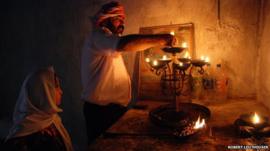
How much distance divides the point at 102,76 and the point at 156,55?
2.64ft

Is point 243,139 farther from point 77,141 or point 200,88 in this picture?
point 77,141

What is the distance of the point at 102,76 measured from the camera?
2.48m

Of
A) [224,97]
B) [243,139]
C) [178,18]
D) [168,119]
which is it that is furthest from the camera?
[178,18]

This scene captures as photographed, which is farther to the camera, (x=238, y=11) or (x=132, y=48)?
(x=238, y=11)

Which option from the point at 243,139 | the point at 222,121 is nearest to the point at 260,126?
the point at 243,139

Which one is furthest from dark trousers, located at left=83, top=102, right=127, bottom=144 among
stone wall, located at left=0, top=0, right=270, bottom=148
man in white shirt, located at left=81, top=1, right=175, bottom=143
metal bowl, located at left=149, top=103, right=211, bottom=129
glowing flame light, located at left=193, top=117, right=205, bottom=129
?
glowing flame light, located at left=193, top=117, right=205, bottom=129

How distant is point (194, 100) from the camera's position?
105 inches

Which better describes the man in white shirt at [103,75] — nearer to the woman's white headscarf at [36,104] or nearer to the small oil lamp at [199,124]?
the woman's white headscarf at [36,104]

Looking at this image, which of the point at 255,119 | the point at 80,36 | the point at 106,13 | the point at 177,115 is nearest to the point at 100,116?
the point at 177,115

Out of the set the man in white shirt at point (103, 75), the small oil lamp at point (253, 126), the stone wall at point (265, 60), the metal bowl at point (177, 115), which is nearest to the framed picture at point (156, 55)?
the man in white shirt at point (103, 75)

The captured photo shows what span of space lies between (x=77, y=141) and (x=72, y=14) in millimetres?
2212

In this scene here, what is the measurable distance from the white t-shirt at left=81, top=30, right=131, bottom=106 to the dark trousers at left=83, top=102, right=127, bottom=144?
0.25 feet

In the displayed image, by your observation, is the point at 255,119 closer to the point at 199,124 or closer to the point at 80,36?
the point at 199,124

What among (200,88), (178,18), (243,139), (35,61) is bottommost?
(243,139)
